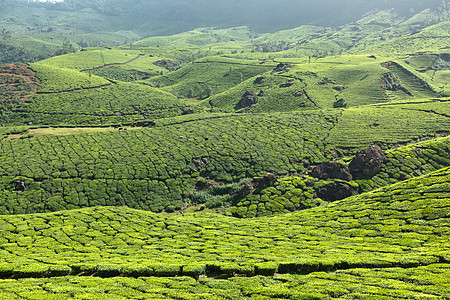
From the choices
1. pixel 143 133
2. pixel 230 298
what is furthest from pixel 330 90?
pixel 230 298

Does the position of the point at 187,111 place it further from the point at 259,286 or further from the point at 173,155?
the point at 259,286

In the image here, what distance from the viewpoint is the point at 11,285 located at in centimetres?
2345

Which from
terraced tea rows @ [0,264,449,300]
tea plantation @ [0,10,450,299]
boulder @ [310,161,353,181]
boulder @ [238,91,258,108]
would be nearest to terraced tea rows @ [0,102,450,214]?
tea plantation @ [0,10,450,299]

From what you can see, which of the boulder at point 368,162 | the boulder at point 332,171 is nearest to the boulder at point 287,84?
the boulder at point 368,162

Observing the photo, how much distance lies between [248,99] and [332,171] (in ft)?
359

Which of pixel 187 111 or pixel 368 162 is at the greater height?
pixel 187 111

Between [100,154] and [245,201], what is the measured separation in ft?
158

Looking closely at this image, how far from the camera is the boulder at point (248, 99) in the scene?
564 ft

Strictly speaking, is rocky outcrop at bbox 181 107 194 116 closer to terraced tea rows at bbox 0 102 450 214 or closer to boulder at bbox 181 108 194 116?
boulder at bbox 181 108 194 116

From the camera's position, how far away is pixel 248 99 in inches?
6816

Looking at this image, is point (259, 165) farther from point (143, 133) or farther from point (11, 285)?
point (11, 285)

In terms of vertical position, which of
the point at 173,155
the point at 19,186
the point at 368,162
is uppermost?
the point at 368,162

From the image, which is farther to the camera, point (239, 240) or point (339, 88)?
point (339, 88)

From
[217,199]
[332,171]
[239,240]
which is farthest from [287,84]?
[239,240]
